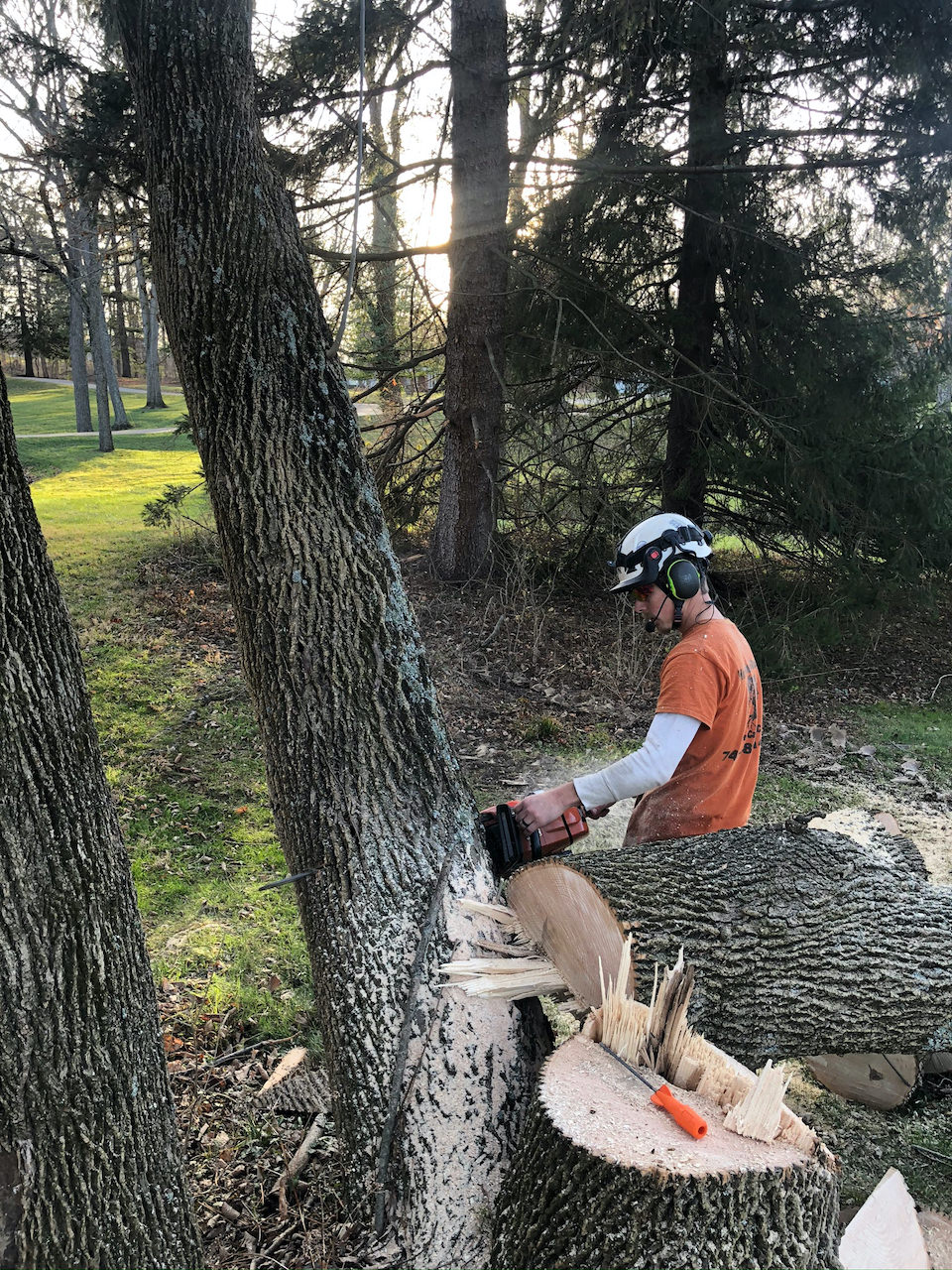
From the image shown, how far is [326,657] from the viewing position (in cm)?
262

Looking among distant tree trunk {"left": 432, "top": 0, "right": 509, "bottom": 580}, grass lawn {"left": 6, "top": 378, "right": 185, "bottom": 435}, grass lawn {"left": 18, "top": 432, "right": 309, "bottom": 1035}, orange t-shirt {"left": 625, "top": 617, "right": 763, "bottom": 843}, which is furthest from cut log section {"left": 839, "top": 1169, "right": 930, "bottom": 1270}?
grass lawn {"left": 6, "top": 378, "right": 185, "bottom": 435}

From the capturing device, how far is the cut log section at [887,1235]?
2.10 m

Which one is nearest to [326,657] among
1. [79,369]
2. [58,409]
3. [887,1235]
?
[887,1235]

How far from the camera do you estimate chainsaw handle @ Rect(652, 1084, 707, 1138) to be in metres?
2.03

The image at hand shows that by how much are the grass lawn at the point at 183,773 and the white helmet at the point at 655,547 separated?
233cm

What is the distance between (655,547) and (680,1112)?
191 cm

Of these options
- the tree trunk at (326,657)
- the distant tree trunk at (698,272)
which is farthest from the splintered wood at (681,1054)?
the distant tree trunk at (698,272)

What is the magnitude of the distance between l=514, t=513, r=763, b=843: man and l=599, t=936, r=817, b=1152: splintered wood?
74cm

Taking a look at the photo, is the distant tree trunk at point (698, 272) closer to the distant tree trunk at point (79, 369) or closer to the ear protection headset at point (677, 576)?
the ear protection headset at point (677, 576)

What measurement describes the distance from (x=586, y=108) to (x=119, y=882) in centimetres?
823

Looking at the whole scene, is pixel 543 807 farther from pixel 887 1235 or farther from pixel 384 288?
pixel 384 288

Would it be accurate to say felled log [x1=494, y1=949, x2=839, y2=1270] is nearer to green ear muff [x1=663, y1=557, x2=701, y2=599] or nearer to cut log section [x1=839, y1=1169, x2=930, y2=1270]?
cut log section [x1=839, y1=1169, x2=930, y2=1270]

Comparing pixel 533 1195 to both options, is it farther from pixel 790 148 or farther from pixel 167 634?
pixel 790 148

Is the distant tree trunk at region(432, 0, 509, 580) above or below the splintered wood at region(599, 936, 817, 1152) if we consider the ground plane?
above
